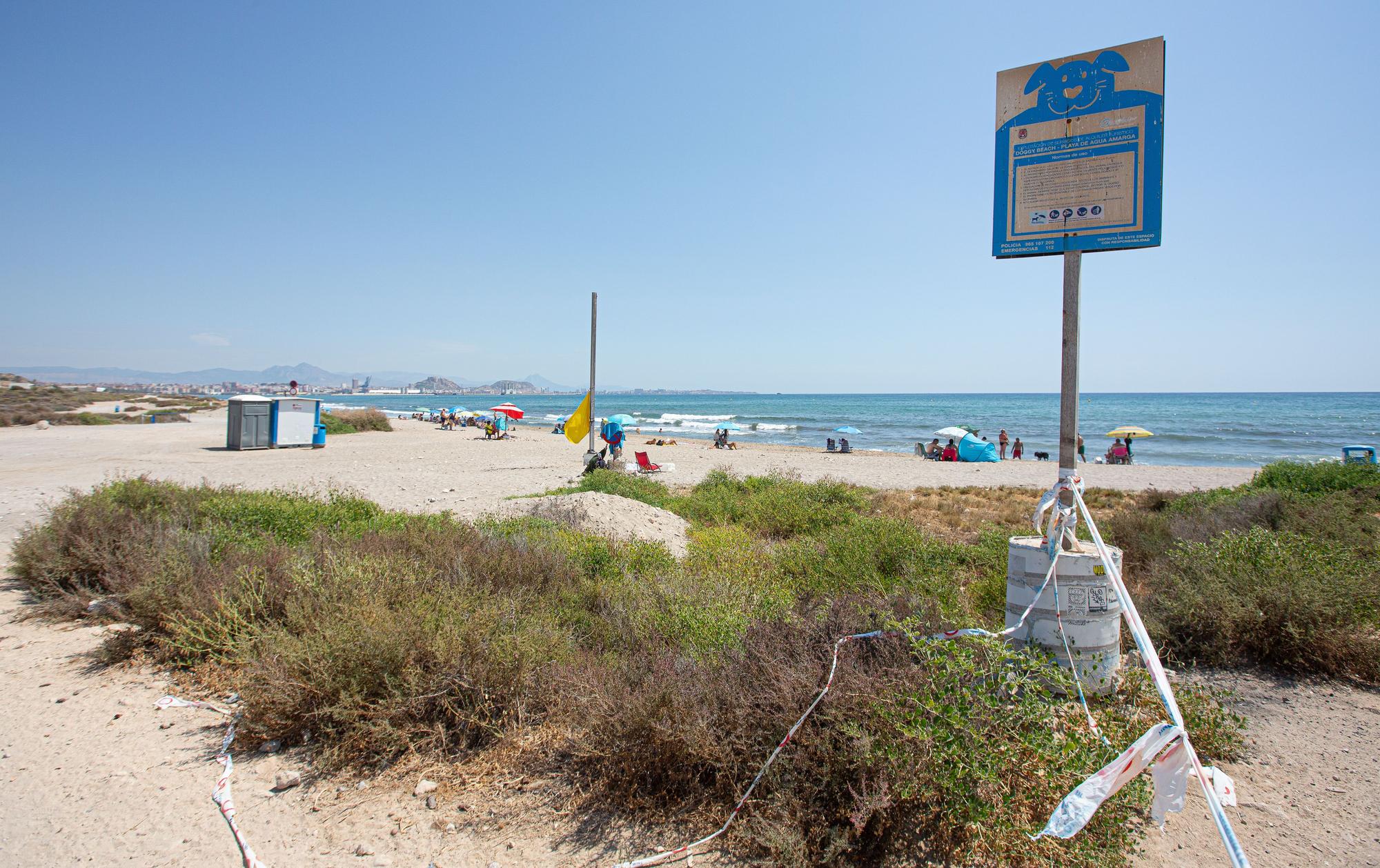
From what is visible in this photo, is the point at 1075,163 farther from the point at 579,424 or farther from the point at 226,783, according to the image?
the point at 579,424

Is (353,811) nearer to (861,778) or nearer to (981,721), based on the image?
(861,778)

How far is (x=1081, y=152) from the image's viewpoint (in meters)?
3.54

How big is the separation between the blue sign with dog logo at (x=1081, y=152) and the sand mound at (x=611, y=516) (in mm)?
4621

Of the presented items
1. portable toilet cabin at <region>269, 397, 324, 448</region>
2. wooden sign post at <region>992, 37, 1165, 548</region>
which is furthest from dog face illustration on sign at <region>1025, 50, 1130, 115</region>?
portable toilet cabin at <region>269, 397, 324, 448</region>

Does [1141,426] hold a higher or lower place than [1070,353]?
lower

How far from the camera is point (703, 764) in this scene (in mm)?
2689

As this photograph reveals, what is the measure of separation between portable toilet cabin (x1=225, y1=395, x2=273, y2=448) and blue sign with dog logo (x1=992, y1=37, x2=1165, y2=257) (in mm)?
23125

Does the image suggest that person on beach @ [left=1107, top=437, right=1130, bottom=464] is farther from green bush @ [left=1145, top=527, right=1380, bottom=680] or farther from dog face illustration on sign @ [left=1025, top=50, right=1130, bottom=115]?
dog face illustration on sign @ [left=1025, top=50, right=1130, bottom=115]

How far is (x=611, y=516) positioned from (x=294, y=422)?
18.9m

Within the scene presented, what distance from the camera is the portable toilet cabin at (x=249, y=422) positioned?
20844 millimetres

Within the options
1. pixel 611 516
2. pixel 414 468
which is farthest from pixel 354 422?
pixel 611 516

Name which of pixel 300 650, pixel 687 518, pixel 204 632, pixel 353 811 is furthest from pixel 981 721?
pixel 687 518

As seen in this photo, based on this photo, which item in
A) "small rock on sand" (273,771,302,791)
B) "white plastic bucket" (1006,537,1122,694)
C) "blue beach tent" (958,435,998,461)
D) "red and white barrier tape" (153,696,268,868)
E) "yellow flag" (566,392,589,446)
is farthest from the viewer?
"blue beach tent" (958,435,998,461)

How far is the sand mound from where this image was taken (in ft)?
25.2
